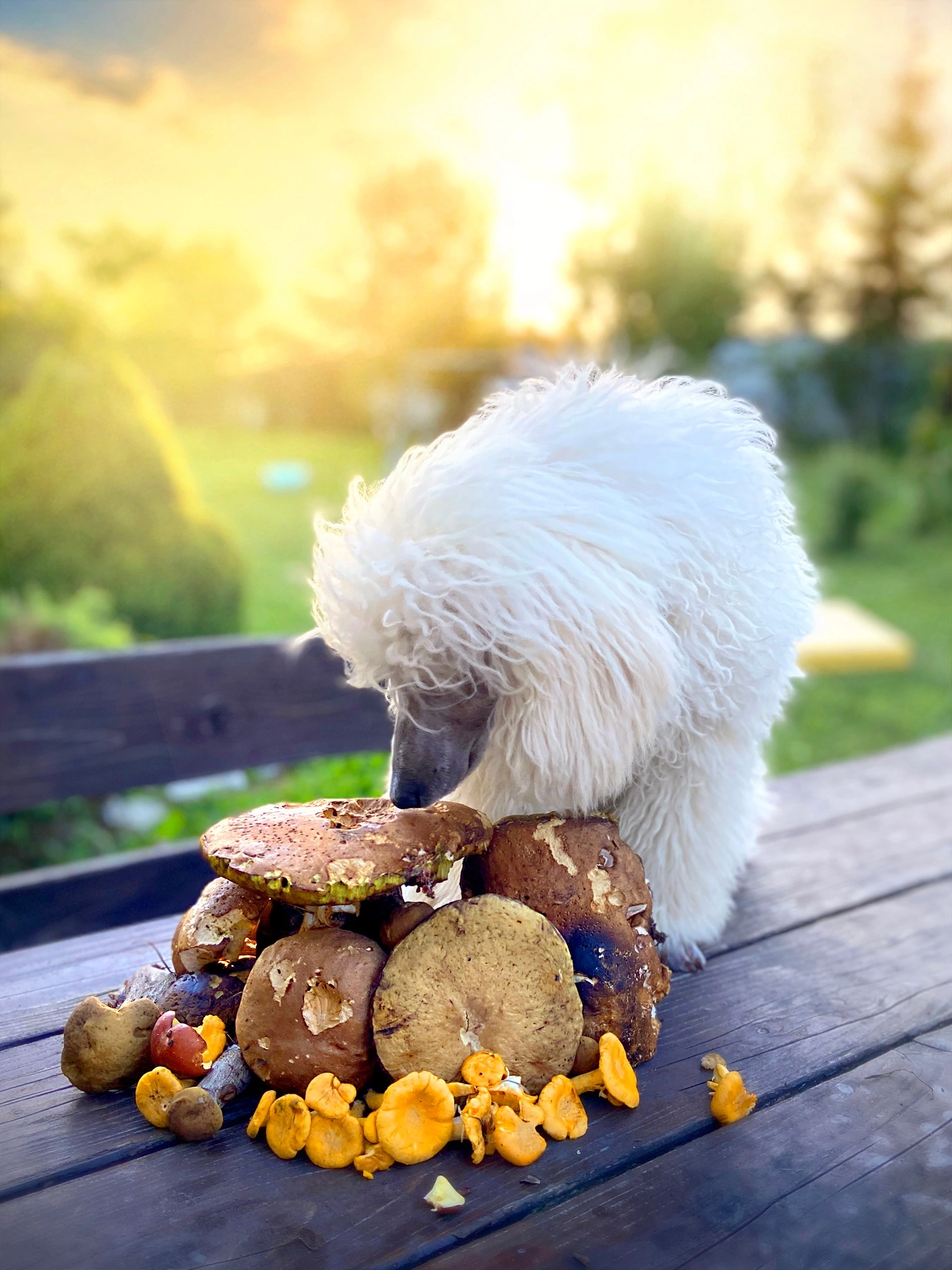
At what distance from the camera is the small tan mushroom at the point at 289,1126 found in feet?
4.06

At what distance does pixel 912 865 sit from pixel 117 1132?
171cm

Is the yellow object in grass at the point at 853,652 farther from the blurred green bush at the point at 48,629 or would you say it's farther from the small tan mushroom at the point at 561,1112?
the small tan mushroom at the point at 561,1112

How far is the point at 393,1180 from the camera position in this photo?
4.00ft

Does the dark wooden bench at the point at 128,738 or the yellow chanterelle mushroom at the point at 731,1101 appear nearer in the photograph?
the yellow chanterelle mushroom at the point at 731,1101

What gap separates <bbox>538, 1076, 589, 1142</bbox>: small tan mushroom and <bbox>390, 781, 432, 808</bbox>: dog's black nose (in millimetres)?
383

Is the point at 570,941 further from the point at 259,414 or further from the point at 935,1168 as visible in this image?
the point at 259,414

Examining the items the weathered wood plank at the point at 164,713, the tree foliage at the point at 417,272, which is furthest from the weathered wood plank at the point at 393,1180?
the tree foliage at the point at 417,272

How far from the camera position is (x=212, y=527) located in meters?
4.43

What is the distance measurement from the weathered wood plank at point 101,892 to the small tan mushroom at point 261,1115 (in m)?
1.16

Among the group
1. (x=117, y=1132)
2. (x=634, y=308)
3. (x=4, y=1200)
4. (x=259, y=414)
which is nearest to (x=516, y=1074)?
(x=117, y=1132)

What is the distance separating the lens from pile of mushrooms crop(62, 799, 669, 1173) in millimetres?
1242

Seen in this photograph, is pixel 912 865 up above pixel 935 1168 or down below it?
below

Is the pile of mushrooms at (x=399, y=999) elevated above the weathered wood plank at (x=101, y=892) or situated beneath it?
elevated above

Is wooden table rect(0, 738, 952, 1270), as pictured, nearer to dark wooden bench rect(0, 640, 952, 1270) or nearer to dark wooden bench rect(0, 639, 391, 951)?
dark wooden bench rect(0, 640, 952, 1270)
